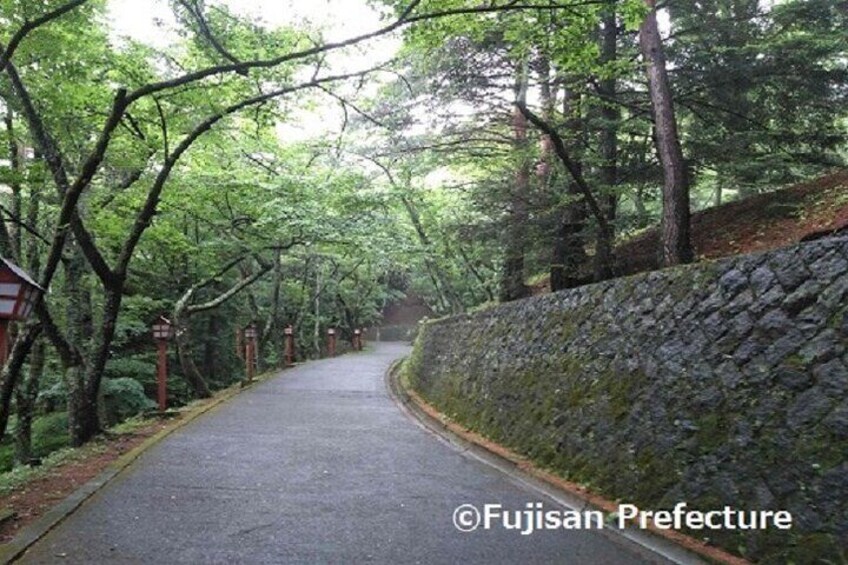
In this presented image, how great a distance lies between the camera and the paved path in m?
4.50

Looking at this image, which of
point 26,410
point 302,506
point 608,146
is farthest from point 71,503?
point 608,146

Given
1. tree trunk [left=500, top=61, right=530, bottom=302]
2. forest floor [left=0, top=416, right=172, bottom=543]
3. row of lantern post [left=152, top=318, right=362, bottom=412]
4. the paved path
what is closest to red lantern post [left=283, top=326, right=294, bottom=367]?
row of lantern post [left=152, top=318, right=362, bottom=412]

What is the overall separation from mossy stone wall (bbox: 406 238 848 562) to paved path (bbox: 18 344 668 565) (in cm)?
69

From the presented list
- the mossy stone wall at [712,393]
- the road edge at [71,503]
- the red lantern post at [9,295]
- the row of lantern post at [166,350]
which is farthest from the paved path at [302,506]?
the row of lantern post at [166,350]

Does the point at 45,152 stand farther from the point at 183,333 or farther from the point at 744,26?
the point at 744,26

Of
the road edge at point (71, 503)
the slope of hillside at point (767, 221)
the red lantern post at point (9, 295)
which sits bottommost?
the road edge at point (71, 503)

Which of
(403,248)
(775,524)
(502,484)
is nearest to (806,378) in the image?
(775,524)

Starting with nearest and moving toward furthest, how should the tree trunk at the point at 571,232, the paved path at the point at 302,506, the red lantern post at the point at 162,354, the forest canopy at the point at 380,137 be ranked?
the paved path at the point at 302,506
the forest canopy at the point at 380,137
the tree trunk at the point at 571,232
the red lantern post at the point at 162,354

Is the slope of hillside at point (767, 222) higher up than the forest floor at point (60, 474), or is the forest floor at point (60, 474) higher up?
the slope of hillside at point (767, 222)

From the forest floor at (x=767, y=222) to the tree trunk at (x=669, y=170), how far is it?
77cm

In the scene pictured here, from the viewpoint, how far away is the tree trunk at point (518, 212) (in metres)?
10.8

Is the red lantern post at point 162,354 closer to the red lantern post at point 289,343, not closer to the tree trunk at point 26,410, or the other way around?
the tree trunk at point 26,410

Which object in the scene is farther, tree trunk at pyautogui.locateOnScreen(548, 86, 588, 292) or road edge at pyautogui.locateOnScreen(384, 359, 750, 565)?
tree trunk at pyautogui.locateOnScreen(548, 86, 588, 292)

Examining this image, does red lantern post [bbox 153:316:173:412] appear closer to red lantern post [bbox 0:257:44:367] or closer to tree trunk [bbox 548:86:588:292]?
tree trunk [bbox 548:86:588:292]
